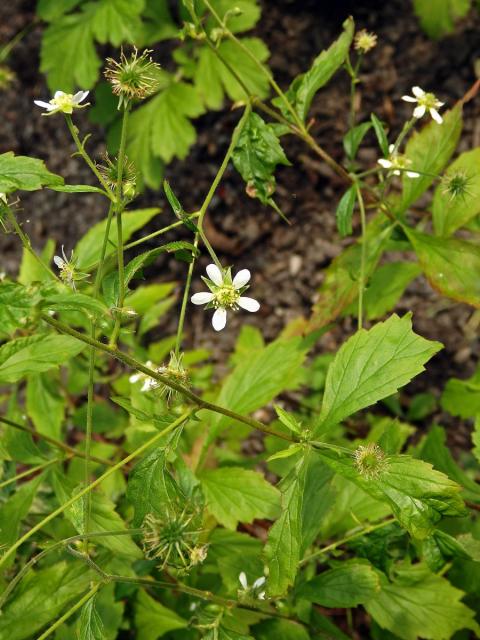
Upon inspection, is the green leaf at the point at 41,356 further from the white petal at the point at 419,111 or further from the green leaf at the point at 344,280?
the white petal at the point at 419,111

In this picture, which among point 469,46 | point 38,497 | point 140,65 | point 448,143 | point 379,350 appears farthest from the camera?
point 469,46

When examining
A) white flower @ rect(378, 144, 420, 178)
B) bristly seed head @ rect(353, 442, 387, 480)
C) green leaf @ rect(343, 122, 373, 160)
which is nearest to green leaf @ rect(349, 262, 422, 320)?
white flower @ rect(378, 144, 420, 178)

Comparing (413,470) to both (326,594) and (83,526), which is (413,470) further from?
(83,526)

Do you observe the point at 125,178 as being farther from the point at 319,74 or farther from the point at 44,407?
the point at 44,407

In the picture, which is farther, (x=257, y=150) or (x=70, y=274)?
(x=257, y=150)

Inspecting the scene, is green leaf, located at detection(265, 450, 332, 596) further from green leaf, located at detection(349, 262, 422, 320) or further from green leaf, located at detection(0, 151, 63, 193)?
green leaf, located at detection(349, 262, 422, 320)

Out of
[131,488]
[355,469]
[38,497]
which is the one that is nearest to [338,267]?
[355,469]

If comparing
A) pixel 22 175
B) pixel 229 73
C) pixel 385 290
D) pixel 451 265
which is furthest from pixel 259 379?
pixel 229 73

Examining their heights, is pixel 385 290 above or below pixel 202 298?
below
